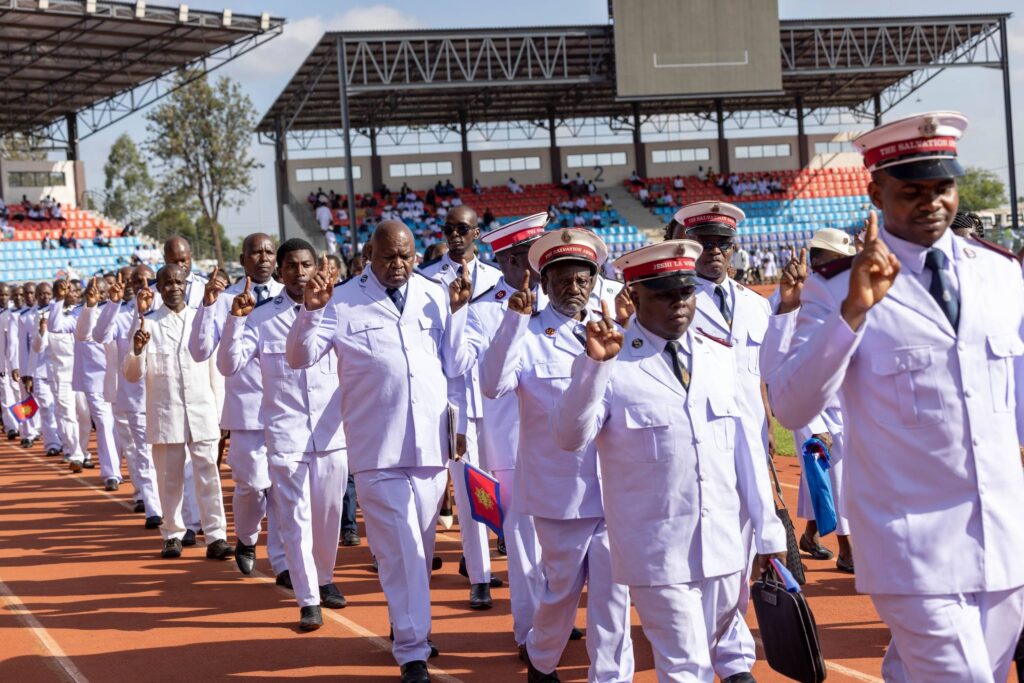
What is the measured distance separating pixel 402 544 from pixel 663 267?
2.33 meters

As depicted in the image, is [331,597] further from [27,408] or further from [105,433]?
[27,408]

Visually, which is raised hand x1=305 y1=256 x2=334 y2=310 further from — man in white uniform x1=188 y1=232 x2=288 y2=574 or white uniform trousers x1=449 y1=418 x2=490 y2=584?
man in white uniform x1=188 y1=232 x2=288 y2=574

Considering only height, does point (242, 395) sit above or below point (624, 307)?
below

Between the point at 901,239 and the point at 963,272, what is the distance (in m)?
0.20

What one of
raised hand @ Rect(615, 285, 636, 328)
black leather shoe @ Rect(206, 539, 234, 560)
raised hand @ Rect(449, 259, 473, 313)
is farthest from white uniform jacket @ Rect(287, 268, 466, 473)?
black leather shoe @ Rect(206, 539, 234, 560)

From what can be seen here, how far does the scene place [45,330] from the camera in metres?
17.3

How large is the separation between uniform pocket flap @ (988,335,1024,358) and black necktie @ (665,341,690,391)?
1222 mm

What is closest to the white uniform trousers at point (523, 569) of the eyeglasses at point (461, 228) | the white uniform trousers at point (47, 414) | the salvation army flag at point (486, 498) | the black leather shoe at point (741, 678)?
the salvation army flag at point (486, 498)

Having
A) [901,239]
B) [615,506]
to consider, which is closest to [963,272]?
[901,239]

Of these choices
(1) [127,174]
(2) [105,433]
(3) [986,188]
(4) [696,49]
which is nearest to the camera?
(2) [105,433]

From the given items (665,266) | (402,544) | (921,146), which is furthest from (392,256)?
(921,146)

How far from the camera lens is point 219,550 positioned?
9586mm

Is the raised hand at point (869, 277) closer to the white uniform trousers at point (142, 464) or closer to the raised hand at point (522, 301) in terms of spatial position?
the raised hand at point (522, 301)

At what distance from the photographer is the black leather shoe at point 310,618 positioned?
717cm
